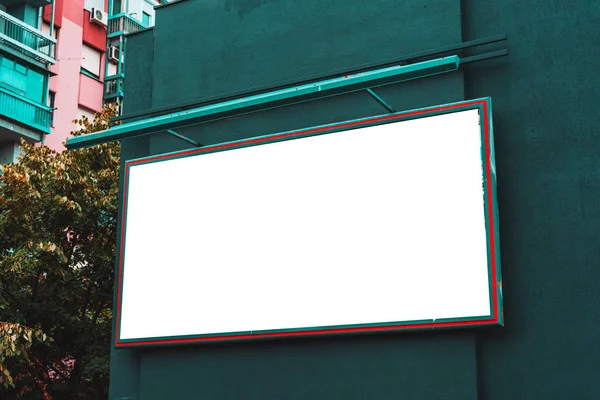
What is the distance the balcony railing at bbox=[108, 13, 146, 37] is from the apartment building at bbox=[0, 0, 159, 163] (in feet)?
0.14

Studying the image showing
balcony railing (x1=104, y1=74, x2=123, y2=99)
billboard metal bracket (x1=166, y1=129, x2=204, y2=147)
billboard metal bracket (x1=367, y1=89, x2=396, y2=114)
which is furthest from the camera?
balcony railing (x1=104, y1=74, x2=123, y2=99)

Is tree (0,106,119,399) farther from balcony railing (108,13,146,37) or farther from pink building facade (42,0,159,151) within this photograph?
balcony railing (108,13,146,37)

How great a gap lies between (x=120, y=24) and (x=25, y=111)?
8.64 m

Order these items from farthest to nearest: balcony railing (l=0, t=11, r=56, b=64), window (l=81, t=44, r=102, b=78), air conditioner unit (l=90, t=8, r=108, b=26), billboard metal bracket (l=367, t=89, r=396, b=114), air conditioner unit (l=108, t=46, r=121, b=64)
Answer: air conditioner unit (l=108, t=46, r=121, b=64) → air conditioner unit (l=90, t=8, r=108, b=26) → window (l=81, t=44, r=102, b=78) → balcony railing (l=0, t=11, r=56, b=64) → billboard metal bracket (l=367, t=89, r=396, b=114)

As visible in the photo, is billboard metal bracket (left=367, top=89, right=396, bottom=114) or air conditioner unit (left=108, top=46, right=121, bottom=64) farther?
air conditioner unit (left=108, top=46, right=121, bottom=64)

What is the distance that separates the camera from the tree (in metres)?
19.6

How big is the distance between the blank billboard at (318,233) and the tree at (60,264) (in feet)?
18.7

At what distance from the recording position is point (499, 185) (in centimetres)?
1205

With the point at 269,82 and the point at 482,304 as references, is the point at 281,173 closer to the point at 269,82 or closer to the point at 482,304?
the point at 269,82

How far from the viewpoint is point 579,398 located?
10.8 m

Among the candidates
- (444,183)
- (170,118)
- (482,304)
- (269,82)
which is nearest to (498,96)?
(444,183)

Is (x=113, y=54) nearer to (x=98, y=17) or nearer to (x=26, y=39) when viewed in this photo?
(x=98, y=17)

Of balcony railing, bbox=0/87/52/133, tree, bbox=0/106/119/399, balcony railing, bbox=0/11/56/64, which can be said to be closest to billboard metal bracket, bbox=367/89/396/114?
tree, bbox=0/106/119/399

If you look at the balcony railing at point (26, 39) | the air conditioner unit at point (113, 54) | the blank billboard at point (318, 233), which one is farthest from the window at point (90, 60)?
the blank billboard at point (318, 233)
